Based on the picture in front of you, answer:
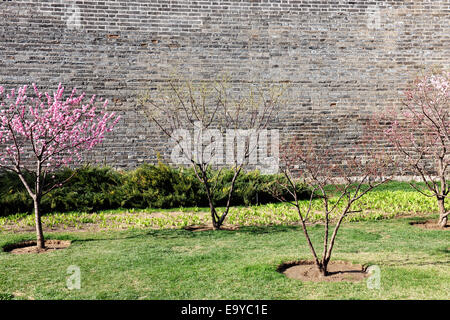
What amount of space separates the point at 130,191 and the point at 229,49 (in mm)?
4422

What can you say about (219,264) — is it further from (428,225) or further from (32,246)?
(428,225)

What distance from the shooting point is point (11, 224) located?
7.45 meters

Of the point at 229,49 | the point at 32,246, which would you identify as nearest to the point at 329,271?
the point at 32,246

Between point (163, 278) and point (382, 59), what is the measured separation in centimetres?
919

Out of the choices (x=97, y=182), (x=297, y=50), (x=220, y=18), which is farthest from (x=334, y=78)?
(x=97, y=182)

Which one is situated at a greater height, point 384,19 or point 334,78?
point 384,19

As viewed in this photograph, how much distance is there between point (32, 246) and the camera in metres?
6.16

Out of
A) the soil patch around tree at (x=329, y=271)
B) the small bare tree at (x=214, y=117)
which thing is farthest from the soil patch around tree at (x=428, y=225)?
the small bare tree at (x=214, y=117)

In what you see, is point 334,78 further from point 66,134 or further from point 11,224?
point 11,224

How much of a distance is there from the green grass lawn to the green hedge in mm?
1729

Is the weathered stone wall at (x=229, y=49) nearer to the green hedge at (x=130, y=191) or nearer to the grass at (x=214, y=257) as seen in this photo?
the green hedge at (x=130, y=191)

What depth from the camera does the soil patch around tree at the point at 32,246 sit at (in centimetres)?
582

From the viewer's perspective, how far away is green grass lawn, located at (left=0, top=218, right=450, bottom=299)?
397 centimetres

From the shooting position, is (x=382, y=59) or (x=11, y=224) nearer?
(x=11, y=224)
